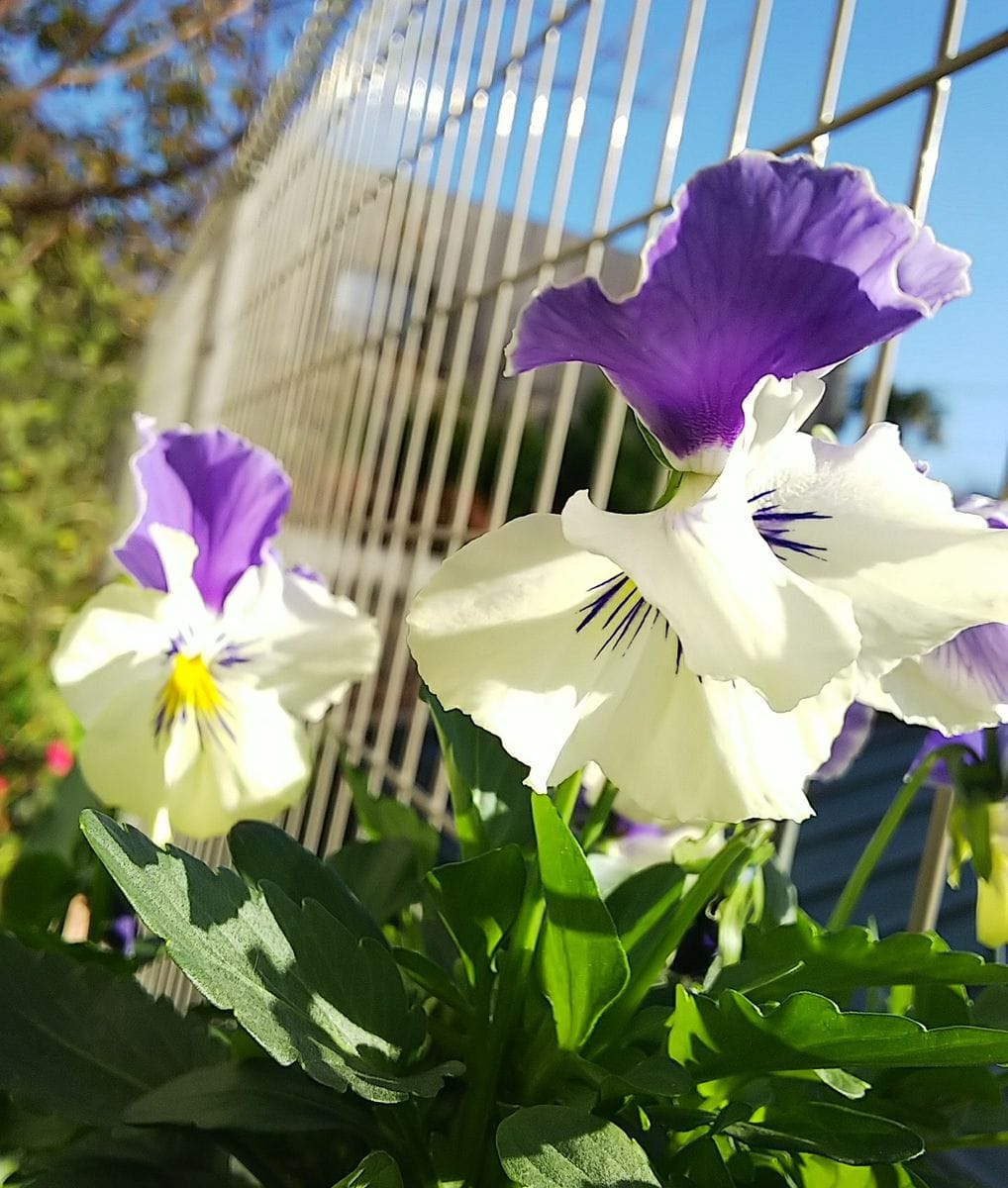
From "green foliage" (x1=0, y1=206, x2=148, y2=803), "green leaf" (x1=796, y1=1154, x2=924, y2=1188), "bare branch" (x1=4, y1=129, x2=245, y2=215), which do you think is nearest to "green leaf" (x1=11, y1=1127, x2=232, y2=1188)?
"green leaf" (x1=796, y1=1154, x2=924, y2=1188)

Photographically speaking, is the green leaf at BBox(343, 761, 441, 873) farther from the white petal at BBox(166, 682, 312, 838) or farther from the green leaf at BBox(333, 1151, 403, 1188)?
the green leaf at BBox(333, 1151, 403, 1188)

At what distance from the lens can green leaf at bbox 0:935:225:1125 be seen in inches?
15.7

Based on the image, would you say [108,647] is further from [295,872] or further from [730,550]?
[730,550]

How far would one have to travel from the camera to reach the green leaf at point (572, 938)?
33 cm

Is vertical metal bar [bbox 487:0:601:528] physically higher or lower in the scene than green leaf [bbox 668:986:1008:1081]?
higher

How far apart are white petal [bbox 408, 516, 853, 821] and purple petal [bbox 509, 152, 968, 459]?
0.05 metres

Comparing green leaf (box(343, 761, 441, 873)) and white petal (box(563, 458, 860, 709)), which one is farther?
green leaf (box(343, 761, 441, 873))

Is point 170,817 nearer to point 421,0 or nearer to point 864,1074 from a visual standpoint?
point 864,1074

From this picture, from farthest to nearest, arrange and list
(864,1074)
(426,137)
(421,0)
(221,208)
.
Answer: (221,208), (421,0), (426,137), (864,1074)

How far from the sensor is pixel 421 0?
135cm

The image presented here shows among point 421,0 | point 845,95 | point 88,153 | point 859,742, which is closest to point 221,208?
point 88,153

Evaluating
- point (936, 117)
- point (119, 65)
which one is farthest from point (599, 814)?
point (119, 65)

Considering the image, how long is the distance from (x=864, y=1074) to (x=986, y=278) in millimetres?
323

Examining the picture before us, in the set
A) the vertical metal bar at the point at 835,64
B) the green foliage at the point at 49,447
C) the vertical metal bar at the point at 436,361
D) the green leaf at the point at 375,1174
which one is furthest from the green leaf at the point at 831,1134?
the green foliage at the point at 49,447
